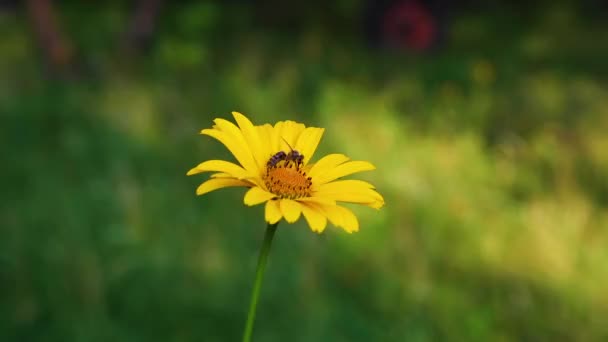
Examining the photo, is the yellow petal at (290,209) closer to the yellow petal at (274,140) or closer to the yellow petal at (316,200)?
the yellow petal at (316,200)

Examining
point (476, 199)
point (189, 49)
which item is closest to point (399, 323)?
point (476, 199)

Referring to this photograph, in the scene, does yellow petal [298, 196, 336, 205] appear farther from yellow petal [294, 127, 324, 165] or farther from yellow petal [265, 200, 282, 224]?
yellow petal [294, 127, 324, 165]

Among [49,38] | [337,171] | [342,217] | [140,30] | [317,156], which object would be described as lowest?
[342,217]

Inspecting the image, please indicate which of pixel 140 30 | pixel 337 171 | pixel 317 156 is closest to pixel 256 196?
pixel 337 171

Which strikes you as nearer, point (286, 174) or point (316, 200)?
point (316, 200)

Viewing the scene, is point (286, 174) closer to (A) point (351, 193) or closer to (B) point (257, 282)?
(A) point (351, 193)

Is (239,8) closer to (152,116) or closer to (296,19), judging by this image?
(296,19)

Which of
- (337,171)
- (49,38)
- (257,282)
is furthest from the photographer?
(49,38)

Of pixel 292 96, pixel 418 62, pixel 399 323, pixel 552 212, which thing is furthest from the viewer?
pixel 418 62
